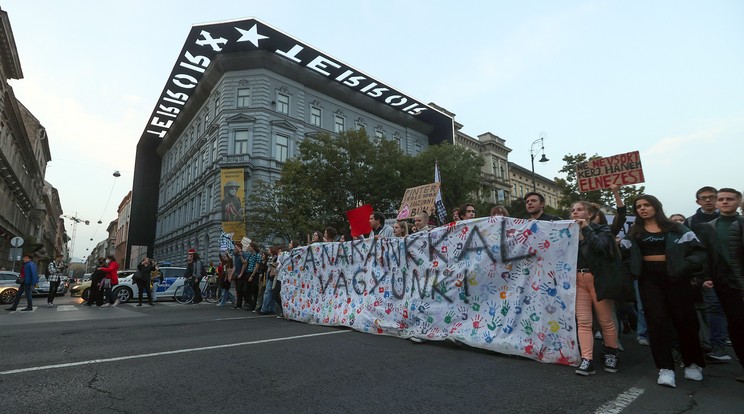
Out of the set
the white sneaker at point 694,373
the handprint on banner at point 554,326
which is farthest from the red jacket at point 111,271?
the white sneaker at point 694,373

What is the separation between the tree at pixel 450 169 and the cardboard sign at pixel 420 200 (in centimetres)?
1196

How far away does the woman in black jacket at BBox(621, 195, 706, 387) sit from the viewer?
366 cm

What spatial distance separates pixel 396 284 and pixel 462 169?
80.0 feet

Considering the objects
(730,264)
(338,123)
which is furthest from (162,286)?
(338,123)

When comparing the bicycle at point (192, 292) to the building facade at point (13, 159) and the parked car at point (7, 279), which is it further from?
the building facade at point (13, 159)

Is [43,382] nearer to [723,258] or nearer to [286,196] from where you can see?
[723,258]

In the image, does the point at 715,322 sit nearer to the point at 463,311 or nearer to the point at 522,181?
the point at 463,311

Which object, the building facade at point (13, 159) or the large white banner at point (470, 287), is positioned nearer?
the large white banner at point (470, 287)

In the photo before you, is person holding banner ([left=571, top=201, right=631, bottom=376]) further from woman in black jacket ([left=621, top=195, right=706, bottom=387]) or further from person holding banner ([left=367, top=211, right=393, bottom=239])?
person holding banner ([left=367, top=211, right=393, bottom=239])

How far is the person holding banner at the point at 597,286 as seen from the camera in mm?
3902

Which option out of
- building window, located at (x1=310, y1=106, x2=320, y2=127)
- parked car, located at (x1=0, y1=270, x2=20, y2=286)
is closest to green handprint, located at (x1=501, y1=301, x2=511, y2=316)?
parked car, located at (x1=0, y1=270, x2=20, y2=286)

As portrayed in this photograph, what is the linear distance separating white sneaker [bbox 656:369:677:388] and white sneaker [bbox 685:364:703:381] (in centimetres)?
33

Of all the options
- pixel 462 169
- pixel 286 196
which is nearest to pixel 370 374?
pixel 286 196

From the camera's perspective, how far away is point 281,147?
108ft
